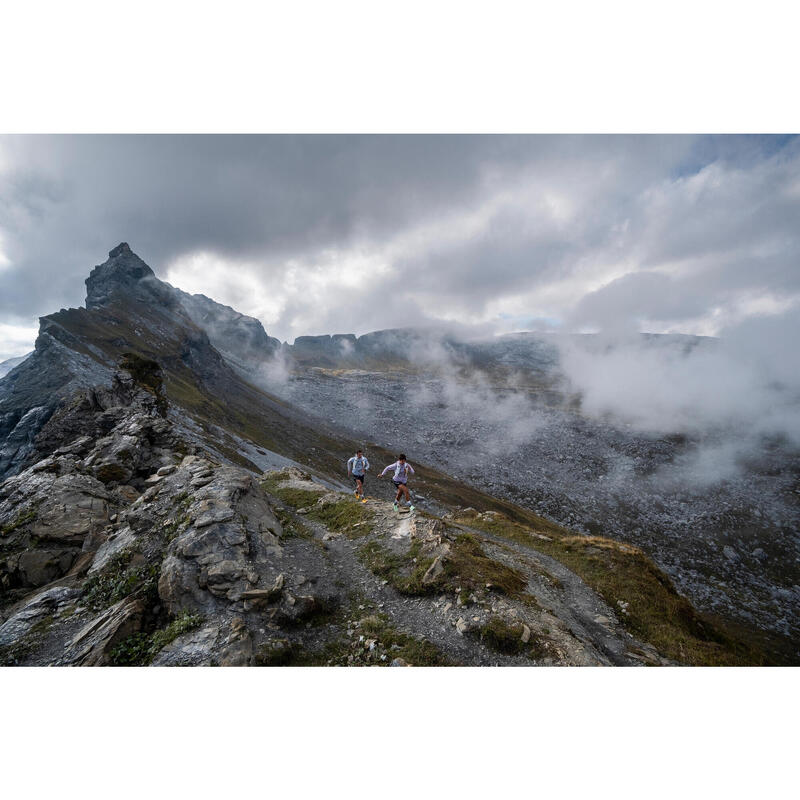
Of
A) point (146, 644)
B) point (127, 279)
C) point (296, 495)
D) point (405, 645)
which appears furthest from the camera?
point (127, 279)

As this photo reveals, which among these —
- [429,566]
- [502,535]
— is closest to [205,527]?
[429,566]

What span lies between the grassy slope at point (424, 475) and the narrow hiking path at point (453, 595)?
155 centimetres

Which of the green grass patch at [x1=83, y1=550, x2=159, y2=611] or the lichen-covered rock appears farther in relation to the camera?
the green grass patch at [x1=83, y1=550, x2=159, y2=611]

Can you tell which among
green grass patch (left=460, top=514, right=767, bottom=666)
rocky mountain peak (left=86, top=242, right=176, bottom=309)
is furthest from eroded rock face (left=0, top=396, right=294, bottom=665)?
rocky mountain peak (left=86, top=242, right=176, bottom=309)

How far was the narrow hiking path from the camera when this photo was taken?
9.30 metres

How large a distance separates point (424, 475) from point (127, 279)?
165 meters

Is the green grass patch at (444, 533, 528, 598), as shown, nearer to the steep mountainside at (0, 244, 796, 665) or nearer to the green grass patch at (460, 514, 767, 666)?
the steep mountainside at (0, 244, 796, 665)

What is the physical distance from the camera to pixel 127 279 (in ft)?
518

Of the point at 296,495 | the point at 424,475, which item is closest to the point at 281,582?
the point at 296,495

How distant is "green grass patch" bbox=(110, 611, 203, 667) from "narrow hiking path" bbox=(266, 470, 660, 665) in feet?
10.1

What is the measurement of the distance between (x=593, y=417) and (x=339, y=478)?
11416 cm

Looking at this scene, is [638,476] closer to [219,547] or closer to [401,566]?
[401,566]

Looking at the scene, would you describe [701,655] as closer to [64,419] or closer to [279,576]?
[279,576]

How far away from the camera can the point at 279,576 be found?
10859 millimetres
